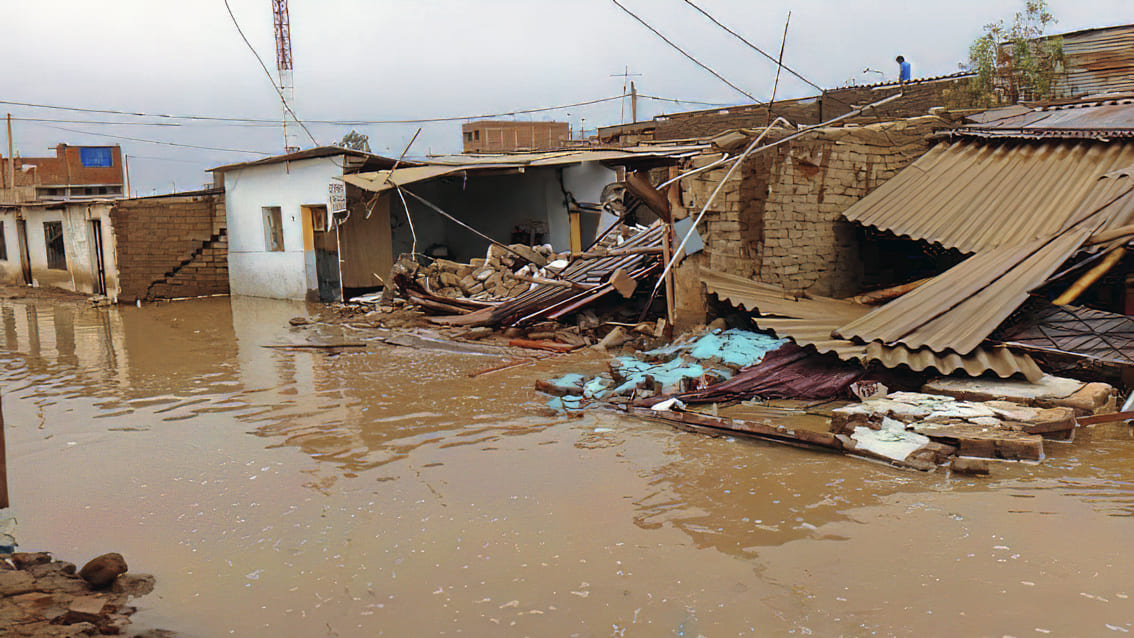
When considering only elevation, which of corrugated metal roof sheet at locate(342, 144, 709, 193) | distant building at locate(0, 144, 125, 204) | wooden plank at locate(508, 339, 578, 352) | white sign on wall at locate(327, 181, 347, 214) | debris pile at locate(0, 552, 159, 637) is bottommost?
debris pile at locate(0, 552, 159, 637)

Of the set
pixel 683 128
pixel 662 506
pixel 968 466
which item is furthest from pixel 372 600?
pixel 683 128

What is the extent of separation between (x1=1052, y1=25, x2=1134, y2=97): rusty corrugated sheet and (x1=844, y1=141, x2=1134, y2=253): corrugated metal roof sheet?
22.9 ft

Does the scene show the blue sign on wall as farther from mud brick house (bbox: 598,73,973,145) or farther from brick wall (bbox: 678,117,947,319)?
brick wall (bbox: 678,117,947,319)

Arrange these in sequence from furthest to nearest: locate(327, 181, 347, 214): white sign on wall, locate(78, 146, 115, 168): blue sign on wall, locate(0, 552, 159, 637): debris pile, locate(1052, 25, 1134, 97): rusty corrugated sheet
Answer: locate(78, 146, 115, 168): blue sign on wall, locate(327, 181, 347, 214): white sign on wall, locate(1052, 25, 1134, 97): rusty corrugated sheet, locate(0, 552, 159, 637): debris pile

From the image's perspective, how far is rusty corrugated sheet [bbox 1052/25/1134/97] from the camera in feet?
50.4

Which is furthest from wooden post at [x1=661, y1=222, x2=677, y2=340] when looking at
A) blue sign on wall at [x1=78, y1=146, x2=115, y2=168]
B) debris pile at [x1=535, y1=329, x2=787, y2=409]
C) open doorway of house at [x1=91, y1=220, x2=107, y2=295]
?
blue sign on wall at [x1=78, y1=146, x2=115, y2=168]

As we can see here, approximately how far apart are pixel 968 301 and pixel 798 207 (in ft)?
9.28

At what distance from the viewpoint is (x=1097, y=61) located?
1577 cm

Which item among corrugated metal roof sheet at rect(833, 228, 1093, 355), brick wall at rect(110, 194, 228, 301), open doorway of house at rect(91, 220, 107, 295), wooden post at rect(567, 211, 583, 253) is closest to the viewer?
corrugated metal roof sheet at rect(833, 228, 1093, 355)

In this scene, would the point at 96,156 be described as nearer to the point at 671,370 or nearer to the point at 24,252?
the point at 24,252

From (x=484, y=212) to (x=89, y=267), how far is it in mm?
9693

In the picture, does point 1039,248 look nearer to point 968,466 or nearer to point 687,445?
point 968,466

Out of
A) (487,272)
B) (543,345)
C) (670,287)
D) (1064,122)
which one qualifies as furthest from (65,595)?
(487,272)

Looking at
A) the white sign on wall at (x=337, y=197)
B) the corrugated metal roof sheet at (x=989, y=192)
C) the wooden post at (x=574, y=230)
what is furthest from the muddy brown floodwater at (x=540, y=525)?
the wooden post at (x=574, y=230)
